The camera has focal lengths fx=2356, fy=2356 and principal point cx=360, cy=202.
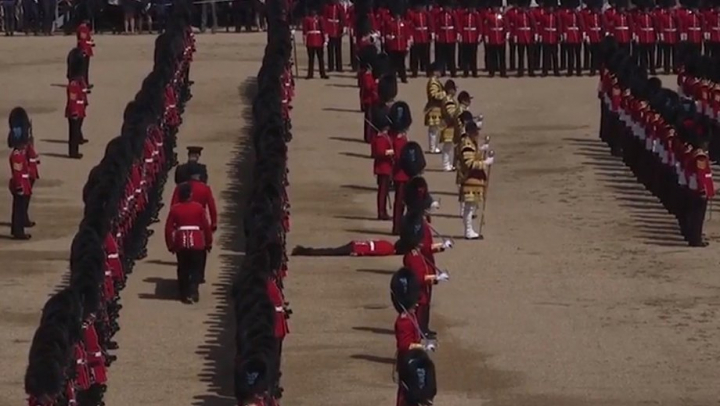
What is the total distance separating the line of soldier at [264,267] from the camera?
1560 cm

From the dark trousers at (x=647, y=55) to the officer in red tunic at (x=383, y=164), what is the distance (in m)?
10.7

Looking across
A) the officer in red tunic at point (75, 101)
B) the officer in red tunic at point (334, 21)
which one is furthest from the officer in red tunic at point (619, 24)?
the officer in red tunic at point (75, 101)

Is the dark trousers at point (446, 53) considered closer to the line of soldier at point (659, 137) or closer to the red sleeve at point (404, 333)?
the line of soldier at point (659, 137)

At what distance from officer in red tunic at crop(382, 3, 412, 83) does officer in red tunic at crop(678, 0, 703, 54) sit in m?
4.23

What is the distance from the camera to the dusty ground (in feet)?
60.4

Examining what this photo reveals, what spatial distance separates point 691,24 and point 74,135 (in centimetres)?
1085

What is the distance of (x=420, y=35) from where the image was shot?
34062 mm

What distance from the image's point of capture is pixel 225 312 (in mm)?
20703

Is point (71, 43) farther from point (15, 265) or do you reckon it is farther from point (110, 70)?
point (15, 265)

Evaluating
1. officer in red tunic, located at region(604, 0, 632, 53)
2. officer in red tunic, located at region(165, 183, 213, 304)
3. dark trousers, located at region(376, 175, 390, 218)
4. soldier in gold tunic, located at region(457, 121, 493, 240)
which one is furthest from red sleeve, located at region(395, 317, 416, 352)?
officer in red tunic, located at region(604, 0, 632, 53)

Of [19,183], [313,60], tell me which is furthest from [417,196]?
[313,60]

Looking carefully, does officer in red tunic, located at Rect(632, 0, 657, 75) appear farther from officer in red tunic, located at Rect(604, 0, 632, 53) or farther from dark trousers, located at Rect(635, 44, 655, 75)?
officer in red tunic, located at Rect(604, 0, 632, 53)

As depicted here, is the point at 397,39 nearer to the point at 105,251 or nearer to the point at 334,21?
the point at 334,21

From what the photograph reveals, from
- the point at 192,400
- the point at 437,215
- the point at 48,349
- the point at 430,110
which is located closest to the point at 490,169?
the point at 430,110
